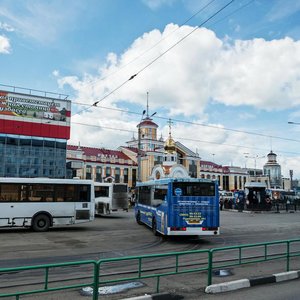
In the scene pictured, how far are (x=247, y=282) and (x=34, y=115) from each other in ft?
175

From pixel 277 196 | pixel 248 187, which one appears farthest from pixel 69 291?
pixel 277 196

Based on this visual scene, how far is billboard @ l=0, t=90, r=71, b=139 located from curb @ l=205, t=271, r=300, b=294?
51922mm

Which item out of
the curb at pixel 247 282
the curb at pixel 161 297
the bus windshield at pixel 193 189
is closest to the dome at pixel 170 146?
the bus windshield at pixel 193 189

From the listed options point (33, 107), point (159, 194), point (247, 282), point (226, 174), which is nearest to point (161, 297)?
point (247, 282)

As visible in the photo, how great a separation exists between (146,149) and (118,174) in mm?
10309

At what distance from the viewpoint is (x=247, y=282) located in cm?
822

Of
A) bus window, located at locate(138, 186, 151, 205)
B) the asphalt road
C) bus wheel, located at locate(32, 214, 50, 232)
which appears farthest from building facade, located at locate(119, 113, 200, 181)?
the asphalt road

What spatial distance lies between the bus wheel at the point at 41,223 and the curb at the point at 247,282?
1292cm

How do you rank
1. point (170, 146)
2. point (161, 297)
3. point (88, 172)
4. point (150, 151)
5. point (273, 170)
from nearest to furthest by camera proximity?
point (161, 297), point (170, 146), point (88, 172), point (150, 151), point (273, 170)

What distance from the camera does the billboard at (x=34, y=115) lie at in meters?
55.1

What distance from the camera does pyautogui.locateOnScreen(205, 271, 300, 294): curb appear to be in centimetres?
772

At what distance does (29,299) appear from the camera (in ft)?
A: 22.5

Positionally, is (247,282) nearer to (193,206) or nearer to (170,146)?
(193,206)

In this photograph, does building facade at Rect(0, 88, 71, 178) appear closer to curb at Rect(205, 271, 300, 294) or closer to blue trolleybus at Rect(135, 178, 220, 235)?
blue trolleybus at Rect(135, 178, 220, 235)
